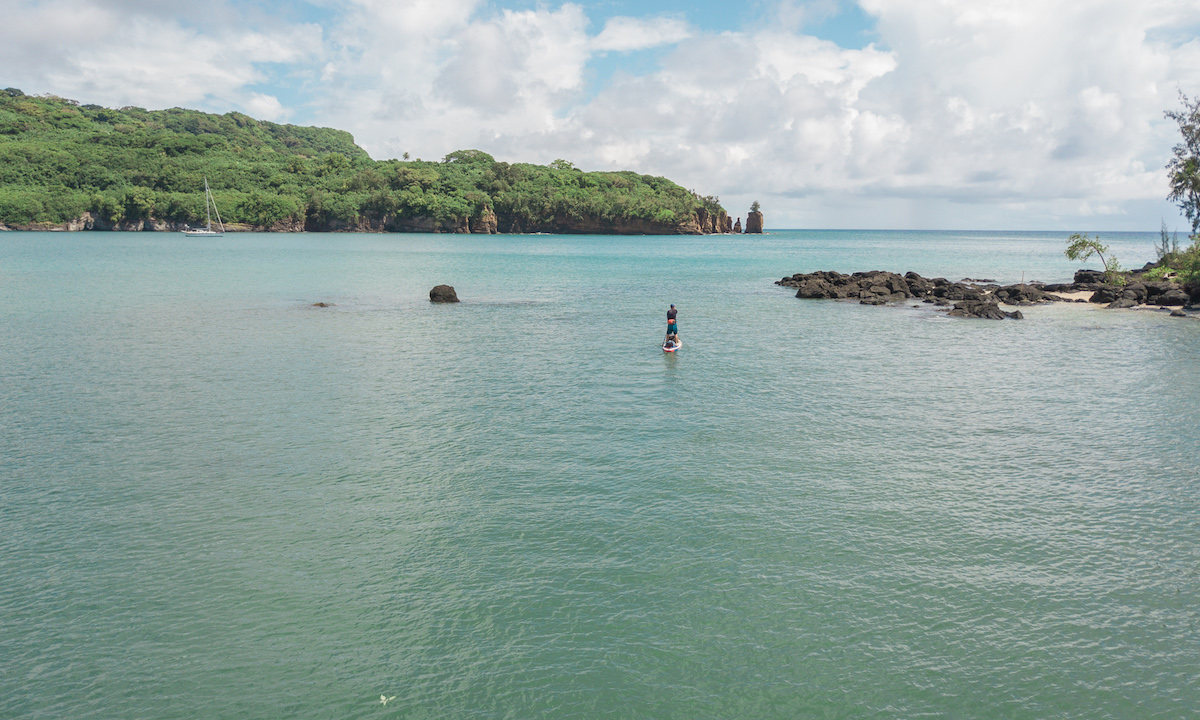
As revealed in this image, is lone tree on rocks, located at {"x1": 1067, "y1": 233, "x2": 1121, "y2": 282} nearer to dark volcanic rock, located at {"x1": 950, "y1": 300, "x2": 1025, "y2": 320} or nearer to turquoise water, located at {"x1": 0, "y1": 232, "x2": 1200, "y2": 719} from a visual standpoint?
dark volcanic rock, located at {"x1": 950, "y1": 300, "x2": 1025, "y2": 320}

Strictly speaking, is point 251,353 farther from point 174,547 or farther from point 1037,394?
point 1037,394

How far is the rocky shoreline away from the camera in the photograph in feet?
139

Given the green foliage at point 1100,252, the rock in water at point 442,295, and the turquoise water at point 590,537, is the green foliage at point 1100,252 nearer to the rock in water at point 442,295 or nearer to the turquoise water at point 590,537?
the turquoise water at point 590,537

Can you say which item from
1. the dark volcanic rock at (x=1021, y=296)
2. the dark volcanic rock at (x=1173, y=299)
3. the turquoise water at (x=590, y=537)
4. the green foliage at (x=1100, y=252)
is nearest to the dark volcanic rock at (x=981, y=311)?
the dark volcanic rock at (x=1021, y=296)

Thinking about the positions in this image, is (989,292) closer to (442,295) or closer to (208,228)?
(442,295)

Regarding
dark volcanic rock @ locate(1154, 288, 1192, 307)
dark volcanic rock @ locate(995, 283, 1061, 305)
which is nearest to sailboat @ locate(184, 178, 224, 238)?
dark volcanic rock @ locate(995, 283, 1061, 305)

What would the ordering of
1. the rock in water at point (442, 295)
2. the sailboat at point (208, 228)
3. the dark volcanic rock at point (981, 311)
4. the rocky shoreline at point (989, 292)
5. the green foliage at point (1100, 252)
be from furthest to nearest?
the sailboat at point (208, 228) → the green foliage at point (1100, 252) → the rock in water at point (442, 295) → the rocky shoreline at point (989, 292) → the dark volcanic rock at point (981, 311)

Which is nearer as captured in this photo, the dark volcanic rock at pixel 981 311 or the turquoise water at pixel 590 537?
the turquoise water at pixel 590 537

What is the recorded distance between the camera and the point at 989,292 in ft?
172

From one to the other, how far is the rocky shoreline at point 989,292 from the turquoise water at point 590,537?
20.1 m

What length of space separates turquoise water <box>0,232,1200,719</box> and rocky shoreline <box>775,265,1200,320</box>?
20.1 metres

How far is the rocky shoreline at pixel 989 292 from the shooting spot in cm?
4244

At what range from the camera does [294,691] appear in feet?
25.4

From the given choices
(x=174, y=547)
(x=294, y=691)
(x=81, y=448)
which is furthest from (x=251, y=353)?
(x=294, y=691)
